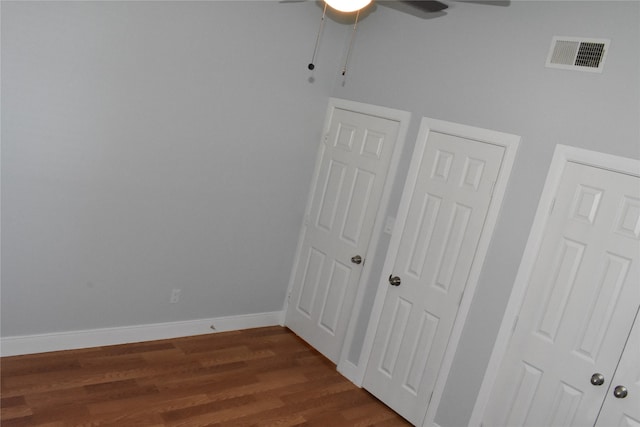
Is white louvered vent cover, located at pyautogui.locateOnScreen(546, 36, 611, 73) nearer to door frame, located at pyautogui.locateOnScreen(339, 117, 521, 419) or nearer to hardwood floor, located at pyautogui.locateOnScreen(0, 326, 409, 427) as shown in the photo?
door frame, located at pyautogui.locateOnScreen(339, 117, 521, 419)

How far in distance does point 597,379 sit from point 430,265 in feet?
4.08

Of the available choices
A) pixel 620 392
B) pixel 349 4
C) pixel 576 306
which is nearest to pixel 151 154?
pixel 349 4

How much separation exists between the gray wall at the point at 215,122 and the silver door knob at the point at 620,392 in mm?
730

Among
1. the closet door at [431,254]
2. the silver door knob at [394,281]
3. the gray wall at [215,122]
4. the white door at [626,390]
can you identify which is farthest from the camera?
the silver door knob at [394,281]

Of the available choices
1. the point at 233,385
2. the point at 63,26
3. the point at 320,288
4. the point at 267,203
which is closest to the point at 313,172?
the point at 267,203

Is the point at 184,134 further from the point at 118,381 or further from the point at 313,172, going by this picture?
the point at 118,381

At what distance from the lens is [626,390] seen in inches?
108

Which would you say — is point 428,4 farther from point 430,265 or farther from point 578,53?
point 430,265

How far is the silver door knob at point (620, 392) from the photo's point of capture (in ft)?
Answer: 9.00

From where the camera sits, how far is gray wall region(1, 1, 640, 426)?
A: 3.01m

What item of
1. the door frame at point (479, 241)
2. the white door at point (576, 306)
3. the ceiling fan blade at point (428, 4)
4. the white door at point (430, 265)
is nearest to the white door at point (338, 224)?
the door frame at point (479, 241)

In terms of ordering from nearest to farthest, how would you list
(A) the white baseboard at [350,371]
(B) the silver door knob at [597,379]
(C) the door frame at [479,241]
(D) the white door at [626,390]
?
(D) the white door at [626,390] → (B) the silver door knob at [597,379] → (C) the door frame at [479,241] → (A) the white baseboard at [350,371]

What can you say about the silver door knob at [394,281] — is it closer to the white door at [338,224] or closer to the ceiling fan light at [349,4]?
the white door at [338,224]

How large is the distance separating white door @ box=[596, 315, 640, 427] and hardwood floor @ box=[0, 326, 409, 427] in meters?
1.42
